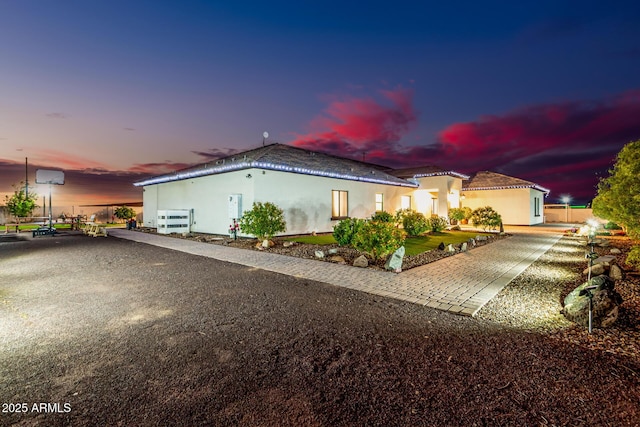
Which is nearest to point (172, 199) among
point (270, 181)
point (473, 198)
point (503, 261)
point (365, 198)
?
point (270, 181)

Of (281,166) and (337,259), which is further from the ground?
(281,166)

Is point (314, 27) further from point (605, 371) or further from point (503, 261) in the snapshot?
point (605, 371)

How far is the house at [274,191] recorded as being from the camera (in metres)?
12.6

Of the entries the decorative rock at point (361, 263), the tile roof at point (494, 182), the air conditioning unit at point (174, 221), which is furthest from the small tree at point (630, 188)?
Result: the tile roof at point (494, 182)

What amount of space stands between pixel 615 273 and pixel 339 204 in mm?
11075

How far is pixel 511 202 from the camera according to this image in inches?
900

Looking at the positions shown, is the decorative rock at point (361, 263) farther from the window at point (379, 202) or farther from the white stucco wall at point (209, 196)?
the window at point (379, 202)

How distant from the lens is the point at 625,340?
10.8ft

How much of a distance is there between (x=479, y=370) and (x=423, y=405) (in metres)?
0.85

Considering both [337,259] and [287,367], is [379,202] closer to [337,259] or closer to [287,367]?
[337,259]

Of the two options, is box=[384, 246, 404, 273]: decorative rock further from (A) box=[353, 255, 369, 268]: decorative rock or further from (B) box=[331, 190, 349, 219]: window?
(B) box=[331, 190, 349, 219]: window

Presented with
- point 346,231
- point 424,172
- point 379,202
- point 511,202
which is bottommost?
point 346,231

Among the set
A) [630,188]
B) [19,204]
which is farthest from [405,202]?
[19,204]

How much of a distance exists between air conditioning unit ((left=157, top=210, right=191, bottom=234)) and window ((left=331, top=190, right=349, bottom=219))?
768cm
